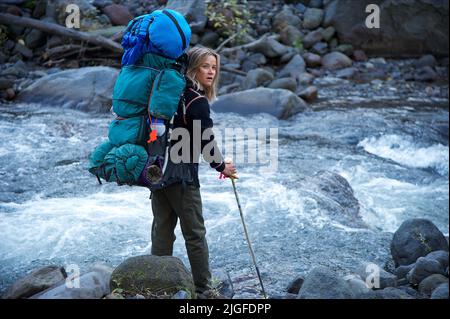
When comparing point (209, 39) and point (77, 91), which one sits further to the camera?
point (209, 39)

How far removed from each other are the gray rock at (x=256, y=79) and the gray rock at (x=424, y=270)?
370 inches

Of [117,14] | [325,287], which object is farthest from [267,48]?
[325,287]

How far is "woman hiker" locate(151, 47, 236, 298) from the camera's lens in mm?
3695

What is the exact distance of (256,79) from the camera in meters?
13.5

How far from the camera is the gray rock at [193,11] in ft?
49.4

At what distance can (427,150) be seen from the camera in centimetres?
976

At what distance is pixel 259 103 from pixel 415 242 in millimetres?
6977

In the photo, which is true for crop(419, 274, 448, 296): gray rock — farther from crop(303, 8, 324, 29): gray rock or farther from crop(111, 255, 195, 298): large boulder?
crop(303, 8, 324, 29): gray rock

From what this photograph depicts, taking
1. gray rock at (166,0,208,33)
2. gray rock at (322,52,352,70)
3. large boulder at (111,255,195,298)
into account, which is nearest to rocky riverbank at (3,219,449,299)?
large boulder at (111,255,195,298)

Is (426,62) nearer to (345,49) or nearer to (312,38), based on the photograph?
(345,49)

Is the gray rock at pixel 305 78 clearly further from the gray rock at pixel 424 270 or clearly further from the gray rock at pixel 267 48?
the gray rock at pixel 424 270

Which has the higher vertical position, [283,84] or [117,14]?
[117,14]
